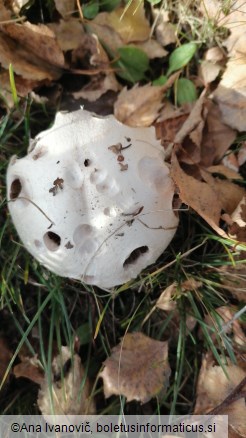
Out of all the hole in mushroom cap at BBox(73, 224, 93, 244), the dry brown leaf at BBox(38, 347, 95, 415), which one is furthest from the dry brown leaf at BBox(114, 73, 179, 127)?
the dry brown leaf at BBox(38, 347, 95, 415)

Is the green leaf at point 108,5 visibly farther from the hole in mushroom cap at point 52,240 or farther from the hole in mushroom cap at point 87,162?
the hole in mushroom cap at point 52,240

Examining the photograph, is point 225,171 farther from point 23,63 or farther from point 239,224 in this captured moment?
point 23,63

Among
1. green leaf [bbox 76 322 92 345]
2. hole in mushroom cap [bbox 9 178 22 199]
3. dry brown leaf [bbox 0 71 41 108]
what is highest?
dry brown leaf [bbox 0 71 41 108]

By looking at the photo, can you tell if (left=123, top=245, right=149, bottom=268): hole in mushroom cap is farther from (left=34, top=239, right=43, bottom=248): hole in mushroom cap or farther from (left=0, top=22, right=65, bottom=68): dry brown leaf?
(left=0, top=22, right=65, bottom=68): dry brown leaf

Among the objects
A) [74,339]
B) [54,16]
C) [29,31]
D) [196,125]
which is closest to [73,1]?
[54,16]

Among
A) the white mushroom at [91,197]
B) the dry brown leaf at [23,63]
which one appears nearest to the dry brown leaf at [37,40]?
the dry brown leaf at [23,63]

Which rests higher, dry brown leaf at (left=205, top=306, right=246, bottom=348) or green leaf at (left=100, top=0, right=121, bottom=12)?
green leaf at (left=100, top=0, right=121, bottom=12)

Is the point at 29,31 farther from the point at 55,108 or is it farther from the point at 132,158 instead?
the point at 132,158

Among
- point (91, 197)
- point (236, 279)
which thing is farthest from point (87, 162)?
point (236, 279)
